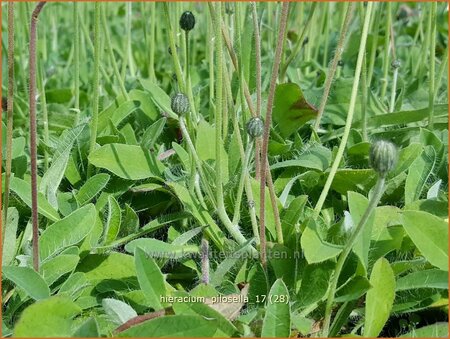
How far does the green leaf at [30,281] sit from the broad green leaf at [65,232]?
0.10m

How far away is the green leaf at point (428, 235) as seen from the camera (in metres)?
0.79

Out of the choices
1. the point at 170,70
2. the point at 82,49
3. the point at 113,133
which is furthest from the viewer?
the point at 82,49

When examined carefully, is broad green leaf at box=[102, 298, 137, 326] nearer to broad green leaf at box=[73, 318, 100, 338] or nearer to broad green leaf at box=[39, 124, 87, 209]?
broad green leaf at box=[73, 318, 100, 338]

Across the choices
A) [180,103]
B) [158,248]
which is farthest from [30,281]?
[180,103]

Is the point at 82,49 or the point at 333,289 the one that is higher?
the point at 82,49

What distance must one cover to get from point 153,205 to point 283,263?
0.95ft

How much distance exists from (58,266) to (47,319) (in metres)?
0.16

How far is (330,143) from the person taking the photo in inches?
50.6

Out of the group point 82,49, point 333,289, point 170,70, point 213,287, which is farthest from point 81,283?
point 82,49

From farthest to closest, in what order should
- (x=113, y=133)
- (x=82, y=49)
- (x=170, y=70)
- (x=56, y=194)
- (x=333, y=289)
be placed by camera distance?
(x=82, y=49), (x=170, y=70), (x=113, y=133), (x=56, y=194), (x=333, y=289)

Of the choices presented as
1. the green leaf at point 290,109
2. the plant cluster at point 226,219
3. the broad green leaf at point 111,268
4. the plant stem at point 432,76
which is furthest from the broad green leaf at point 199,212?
the plant stem at point 432,76

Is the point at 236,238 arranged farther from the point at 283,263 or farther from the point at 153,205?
the point at 153,205

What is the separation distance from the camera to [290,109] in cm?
121

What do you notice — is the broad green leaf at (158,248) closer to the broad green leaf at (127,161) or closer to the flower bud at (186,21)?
the broad green leaf at (127,161)
